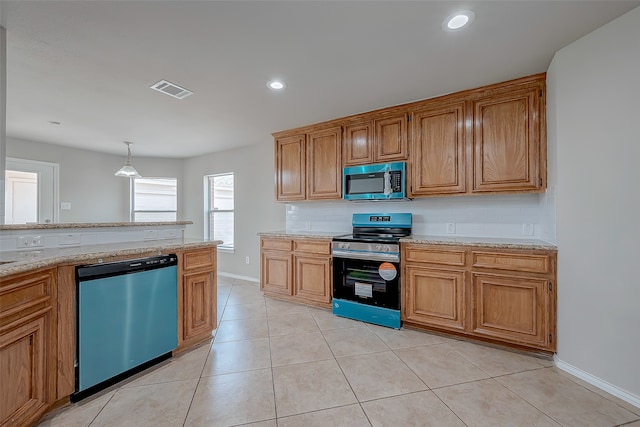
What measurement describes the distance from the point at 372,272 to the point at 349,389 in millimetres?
1293

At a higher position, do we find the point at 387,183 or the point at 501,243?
the point at 387,183

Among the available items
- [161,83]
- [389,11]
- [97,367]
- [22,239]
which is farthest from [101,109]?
[389,11]

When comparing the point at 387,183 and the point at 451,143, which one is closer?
the point at 451,143

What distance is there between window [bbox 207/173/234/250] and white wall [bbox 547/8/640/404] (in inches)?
185

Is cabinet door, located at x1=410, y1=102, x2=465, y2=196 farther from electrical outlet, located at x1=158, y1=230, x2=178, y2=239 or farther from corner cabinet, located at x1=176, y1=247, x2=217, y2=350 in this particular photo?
electrical outlet, located at x1=158, y1=230, x2=178, y2=239

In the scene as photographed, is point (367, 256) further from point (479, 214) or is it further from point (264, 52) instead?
point (264, 52)

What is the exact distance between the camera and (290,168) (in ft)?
12.7

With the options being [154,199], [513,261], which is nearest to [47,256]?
[513,261]

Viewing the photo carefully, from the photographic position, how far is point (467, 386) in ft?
6.05

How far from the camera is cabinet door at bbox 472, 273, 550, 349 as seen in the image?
2.16 meters

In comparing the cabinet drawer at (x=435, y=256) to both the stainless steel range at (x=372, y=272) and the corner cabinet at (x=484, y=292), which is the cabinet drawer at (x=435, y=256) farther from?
the stainless steel range at (x=372, y=272)

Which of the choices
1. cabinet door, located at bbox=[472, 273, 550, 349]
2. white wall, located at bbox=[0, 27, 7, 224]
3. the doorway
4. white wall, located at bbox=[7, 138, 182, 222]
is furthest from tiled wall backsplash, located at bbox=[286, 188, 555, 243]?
the doorway

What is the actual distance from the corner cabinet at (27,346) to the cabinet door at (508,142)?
134 inches

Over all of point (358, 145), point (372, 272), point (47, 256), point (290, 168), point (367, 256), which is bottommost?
point (372, 272)
